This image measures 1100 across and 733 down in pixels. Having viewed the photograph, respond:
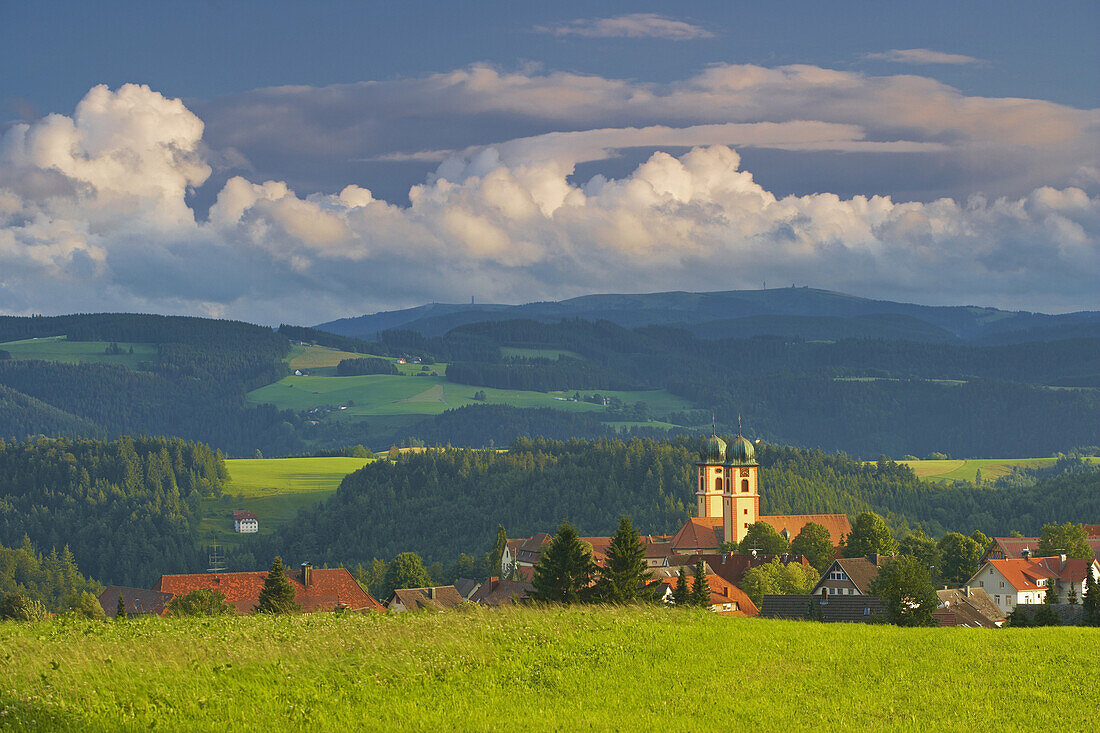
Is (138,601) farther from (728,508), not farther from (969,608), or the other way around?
(728,508)

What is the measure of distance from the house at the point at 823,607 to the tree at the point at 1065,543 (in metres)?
61.3

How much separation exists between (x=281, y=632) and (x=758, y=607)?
282 ft

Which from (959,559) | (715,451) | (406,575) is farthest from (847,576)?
(715,451)

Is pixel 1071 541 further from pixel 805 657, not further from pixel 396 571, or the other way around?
pixel 805 657

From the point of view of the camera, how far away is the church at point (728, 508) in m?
174

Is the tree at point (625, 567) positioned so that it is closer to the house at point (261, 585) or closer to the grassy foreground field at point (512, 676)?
the grassy foreground field at point (512, 676)

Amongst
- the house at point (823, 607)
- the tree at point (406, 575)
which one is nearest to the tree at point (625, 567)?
the house at point (823, 607)

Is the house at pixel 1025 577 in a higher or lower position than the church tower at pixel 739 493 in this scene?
lower

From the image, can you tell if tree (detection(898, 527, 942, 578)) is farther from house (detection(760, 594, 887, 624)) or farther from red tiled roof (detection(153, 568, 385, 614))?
red tiled roof (detection(153, 568, 385, 614))

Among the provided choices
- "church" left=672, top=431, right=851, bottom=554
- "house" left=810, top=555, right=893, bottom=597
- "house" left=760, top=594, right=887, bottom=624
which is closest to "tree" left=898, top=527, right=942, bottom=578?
"house" left=810, top=555, right=893, bottom=597

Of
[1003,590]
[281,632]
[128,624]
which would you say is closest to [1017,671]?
[281,632]

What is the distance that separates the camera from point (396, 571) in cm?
14062

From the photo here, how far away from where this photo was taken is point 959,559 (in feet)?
401

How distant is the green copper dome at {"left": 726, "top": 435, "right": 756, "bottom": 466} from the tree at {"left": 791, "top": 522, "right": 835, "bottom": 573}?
40.3m
